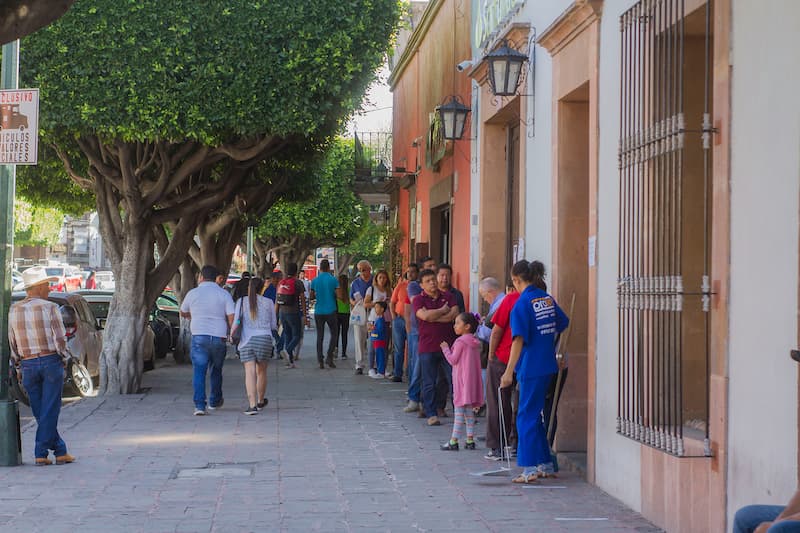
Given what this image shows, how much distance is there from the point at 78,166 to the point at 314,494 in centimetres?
1462

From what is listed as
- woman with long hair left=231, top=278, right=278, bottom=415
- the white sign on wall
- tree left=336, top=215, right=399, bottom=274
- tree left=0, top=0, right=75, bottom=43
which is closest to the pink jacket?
woman with long hair left=231, top=278, right=278, bottom=415

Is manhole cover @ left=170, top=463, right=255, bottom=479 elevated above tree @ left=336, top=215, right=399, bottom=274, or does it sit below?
below

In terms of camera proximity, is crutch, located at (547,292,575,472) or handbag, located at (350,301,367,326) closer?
crutch, located at (547,292,575,472)

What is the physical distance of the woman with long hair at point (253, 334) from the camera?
14398 millimetres

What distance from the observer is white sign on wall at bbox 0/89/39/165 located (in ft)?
33.2

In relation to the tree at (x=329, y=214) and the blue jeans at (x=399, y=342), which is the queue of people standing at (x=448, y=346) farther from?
Answer: the tree at (x=329, y=214)

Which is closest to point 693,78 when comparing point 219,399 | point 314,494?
point 314,494

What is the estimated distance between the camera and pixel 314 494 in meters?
8.76

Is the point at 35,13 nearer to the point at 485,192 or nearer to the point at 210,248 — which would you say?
the point at 485,192

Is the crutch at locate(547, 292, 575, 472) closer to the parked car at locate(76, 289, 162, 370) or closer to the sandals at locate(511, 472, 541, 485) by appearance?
the sandals at locate(511, 472, 541, 485)

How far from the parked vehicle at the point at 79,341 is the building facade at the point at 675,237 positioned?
7.77m

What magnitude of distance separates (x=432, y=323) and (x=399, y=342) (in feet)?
18.3

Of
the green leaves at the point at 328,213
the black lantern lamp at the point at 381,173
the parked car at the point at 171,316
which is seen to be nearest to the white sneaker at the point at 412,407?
the parked car at the point at 171,316

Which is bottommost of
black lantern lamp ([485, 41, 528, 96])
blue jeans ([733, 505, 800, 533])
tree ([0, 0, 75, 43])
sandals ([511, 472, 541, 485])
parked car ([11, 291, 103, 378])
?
sandals ([511, 472, 541, 485])
